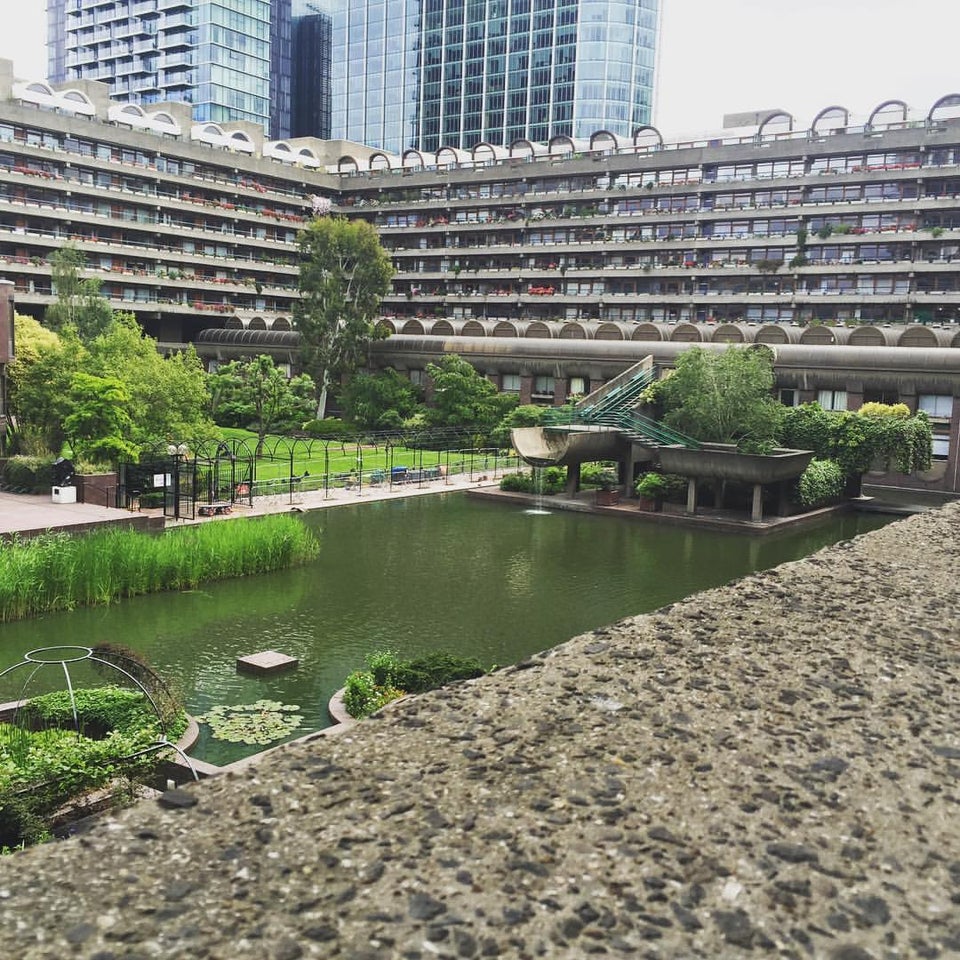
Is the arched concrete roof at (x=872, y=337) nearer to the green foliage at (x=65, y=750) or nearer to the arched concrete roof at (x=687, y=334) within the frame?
the arched concrete roof at (x=687, y=334)

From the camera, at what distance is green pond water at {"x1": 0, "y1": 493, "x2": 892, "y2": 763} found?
24125 mm

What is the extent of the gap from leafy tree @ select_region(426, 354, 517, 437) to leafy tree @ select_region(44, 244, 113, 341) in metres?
22.8

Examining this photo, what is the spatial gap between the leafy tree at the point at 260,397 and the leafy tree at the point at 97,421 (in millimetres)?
19129

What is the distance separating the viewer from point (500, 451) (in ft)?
223

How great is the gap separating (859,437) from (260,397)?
114ft

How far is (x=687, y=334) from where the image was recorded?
229ft

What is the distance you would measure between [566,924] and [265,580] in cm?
2600

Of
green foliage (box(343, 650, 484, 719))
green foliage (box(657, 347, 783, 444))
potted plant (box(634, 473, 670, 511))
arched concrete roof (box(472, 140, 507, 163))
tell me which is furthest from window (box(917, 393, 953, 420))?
arched concrete roof (box(472, 140, 507, 163))

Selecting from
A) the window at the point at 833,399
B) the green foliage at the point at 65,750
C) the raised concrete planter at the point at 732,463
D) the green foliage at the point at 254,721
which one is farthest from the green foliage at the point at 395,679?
the window at the point at 833,399

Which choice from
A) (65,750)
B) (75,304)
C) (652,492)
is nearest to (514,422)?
(652,492)

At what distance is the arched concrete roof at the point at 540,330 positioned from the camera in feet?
249

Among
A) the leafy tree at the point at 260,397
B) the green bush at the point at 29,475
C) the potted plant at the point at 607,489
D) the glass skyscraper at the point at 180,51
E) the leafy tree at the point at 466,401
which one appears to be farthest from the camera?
the glass skyscraper at the point at 180,51

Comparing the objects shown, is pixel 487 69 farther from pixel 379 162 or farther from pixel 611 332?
pixel 611 332

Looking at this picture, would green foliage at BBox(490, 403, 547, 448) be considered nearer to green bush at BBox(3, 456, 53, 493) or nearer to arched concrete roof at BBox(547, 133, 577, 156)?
green bush at BBox(3, 456, 53, 493)
